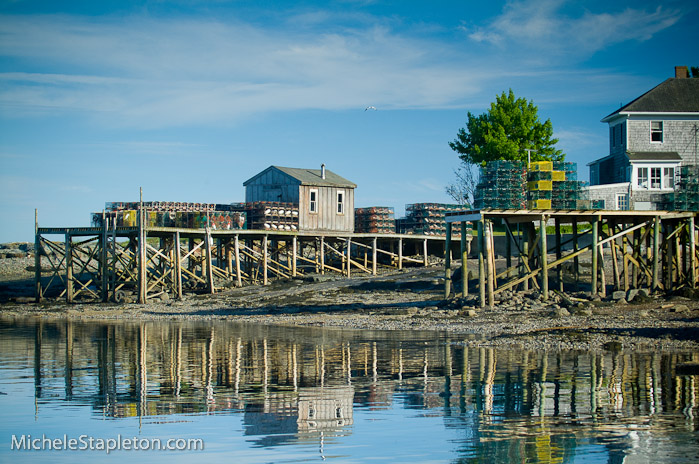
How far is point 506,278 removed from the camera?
1421 inches

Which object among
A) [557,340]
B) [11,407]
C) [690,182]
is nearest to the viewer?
[11,407]

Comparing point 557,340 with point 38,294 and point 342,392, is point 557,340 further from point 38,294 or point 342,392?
point 38,294

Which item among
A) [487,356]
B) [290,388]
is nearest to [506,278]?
[487,356]

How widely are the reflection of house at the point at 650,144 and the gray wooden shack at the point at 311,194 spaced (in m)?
16.4

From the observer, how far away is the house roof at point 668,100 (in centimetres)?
4497

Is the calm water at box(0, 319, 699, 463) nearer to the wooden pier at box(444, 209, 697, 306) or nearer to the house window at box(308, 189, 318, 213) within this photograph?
the wooden pier at box(444, 209, 697, 306)

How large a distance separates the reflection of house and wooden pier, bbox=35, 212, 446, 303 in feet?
45.0

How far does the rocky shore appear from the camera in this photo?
2289 cm

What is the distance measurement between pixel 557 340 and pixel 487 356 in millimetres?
3187

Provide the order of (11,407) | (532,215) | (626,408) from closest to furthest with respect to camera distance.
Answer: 1. (626,408)
2. (11,407)
3. (532,215)

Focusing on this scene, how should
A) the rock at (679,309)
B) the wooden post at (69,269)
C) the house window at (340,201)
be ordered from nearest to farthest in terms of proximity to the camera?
the rock at (679,309) → the wooden post at (69,269) → the house window at (340,201)

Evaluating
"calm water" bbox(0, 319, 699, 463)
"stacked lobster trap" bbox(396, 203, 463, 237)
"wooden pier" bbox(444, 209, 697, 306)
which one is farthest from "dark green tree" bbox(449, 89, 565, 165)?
"calm water" bbox(0, 319, 699, 463)

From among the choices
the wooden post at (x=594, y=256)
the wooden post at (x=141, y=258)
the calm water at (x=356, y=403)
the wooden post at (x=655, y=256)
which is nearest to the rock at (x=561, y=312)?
the wooden post at (x=594, y=256)

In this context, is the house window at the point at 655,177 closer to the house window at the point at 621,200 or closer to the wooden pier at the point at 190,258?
the house window at the point at 621,200
